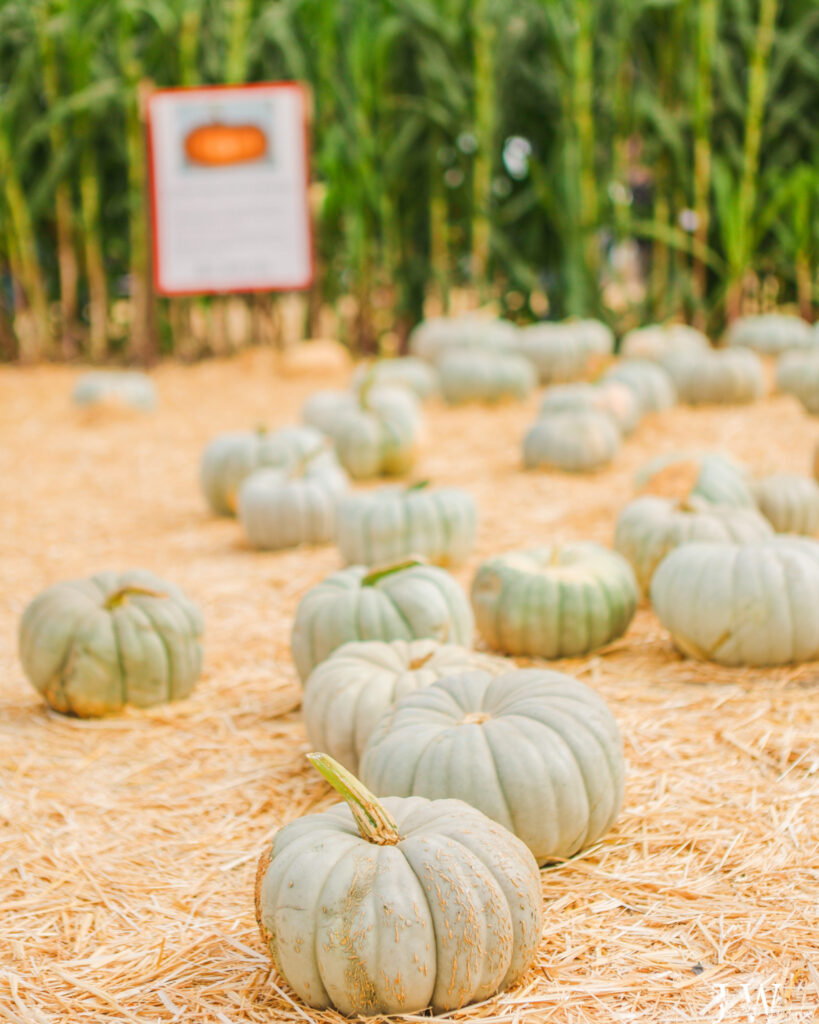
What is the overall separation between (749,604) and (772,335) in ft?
16.3

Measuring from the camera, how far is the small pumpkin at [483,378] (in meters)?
6.72

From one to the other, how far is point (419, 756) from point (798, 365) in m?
4.76

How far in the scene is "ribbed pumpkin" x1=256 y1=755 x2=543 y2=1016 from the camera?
1617 millimetres

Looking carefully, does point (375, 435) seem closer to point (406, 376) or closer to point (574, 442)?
point (574, 442)

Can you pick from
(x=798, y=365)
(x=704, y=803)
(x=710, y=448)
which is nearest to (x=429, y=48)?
(x=798, y=365)

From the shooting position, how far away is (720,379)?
247 inches

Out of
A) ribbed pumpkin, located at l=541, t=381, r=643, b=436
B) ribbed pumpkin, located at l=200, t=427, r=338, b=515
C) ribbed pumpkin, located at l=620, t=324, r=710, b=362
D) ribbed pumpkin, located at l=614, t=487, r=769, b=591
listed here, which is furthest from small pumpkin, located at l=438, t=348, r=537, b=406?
ribbed pumpkin, located at l=614, t=487, r=769, b=591

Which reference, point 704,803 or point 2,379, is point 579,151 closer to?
point 2,379

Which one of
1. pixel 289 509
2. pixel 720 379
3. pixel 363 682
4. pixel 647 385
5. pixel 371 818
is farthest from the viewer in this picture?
pixel 720 379

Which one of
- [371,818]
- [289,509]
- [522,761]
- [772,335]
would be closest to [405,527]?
[289,509]

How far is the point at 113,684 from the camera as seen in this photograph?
109 inches

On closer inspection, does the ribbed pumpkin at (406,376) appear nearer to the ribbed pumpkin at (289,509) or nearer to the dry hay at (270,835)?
the ribbed pumpkin at (289,509)

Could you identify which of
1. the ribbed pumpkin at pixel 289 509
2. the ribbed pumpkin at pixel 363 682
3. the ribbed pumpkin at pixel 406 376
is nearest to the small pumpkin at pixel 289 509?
the ribbed pumpkin at pixel 289 509

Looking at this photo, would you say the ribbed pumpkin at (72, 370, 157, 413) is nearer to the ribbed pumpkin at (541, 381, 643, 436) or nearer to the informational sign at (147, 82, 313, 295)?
the informational sign at (147, 82, 313, 295)
